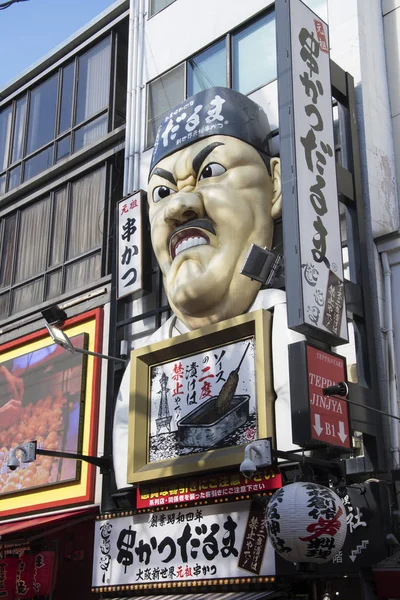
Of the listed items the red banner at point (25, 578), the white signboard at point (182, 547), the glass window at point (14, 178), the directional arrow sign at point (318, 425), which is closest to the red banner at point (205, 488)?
the white signboard at point (182, 547)

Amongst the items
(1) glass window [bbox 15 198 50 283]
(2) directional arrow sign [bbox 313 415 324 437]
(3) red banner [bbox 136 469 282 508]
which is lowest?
(3) red banner [bbox 136 469 282 508]

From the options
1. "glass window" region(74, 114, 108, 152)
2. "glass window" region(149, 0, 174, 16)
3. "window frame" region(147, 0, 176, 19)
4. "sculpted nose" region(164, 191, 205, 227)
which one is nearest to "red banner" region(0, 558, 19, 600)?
"sculpted nose" region(164, 191, 205, 227)

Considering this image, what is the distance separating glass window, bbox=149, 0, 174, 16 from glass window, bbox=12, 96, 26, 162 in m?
5.07

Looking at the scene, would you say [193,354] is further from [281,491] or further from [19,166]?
[19,166]

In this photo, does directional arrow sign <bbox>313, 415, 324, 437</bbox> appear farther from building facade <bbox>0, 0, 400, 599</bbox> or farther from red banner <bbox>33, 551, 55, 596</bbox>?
red banner <bbox>33, 551, 55, 596</bbox>

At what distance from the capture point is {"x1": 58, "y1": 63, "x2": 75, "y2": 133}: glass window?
2070 cm

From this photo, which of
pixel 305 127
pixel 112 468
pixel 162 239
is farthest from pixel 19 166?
pixel 305 127

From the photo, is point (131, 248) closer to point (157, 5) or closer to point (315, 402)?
point (315, 402)

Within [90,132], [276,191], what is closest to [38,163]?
[90,132]

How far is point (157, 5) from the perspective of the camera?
63.0 ft

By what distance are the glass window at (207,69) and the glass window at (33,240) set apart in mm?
5141

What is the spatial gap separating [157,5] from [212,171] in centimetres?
699

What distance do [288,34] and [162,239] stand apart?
4259 millimetres

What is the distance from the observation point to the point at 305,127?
12188 mm
